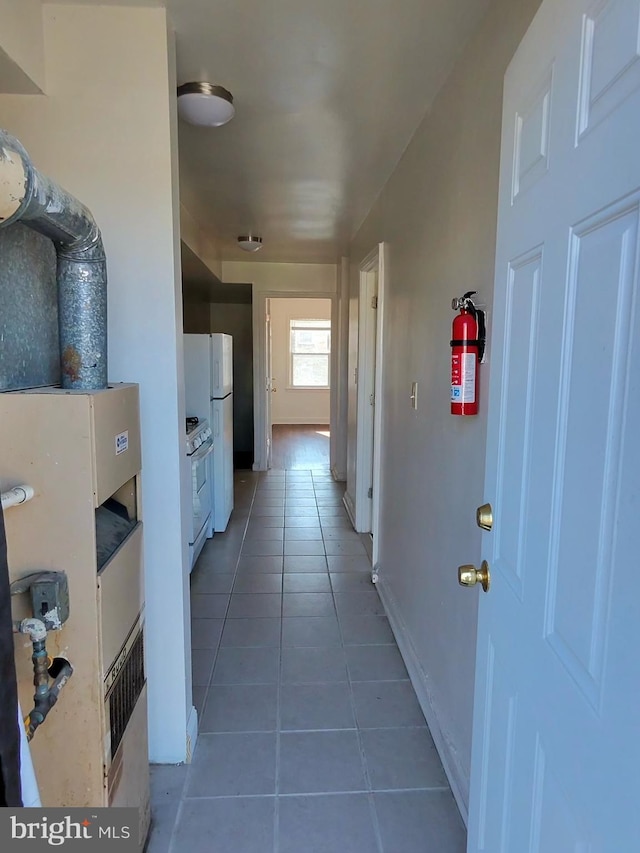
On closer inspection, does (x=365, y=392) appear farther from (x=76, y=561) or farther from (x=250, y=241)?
(x=76, y=561)

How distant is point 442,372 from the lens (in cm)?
192

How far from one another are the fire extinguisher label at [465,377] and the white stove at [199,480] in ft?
6.90

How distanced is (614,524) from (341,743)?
1696 millimetres

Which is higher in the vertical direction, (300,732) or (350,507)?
(350,507)

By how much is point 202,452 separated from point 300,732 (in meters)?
2.07

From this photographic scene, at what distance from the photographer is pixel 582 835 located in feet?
2.29

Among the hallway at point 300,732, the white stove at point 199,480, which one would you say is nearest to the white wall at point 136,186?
the hallway at point 300,732

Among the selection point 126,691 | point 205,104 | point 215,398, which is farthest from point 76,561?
point 215,398

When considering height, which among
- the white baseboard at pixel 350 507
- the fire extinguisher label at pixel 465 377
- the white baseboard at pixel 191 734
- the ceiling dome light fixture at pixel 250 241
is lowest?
the white baseboard at pixel 191 734

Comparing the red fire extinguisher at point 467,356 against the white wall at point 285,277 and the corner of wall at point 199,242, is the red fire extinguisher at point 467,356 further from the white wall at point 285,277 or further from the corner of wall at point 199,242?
the white wall at point 285,277

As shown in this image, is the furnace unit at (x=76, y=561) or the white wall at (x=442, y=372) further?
the white wall at (x=442, y=372)

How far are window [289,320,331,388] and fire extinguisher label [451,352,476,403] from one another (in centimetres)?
855

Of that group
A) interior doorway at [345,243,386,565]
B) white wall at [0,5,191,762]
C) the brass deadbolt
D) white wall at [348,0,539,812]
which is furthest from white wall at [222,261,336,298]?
the brass deadbolt

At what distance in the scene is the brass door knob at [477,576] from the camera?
114cm
